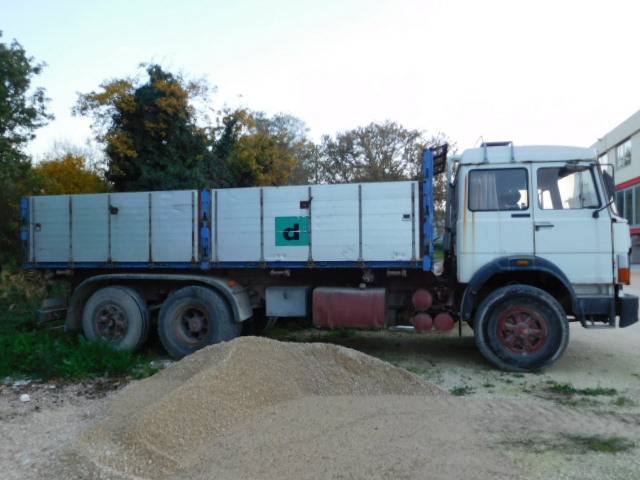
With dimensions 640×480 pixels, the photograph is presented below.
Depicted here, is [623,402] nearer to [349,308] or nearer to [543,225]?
[543,225]

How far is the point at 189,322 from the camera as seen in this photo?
25.8ft

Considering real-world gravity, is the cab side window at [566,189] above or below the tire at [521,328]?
above

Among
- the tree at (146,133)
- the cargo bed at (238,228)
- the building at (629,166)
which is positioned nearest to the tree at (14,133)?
the tree at (146,133)

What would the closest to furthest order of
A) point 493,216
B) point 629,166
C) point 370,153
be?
point 493,216
point 370,153
point 629,166

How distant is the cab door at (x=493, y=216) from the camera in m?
6.89

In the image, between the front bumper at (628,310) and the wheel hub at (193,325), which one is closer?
the front bumper at (628,310)

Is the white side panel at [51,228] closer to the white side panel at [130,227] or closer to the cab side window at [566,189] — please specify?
the white side panel at [130,227]

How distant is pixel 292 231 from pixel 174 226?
69.8 inches

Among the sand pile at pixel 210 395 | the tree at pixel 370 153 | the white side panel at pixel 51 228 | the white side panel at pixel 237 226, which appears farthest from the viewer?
the tree at pixel 370 153

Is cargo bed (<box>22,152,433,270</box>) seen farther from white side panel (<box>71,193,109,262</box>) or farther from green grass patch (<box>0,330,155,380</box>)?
green grass patch (<box>0,330,155,380</box>)

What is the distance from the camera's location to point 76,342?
27.1ft

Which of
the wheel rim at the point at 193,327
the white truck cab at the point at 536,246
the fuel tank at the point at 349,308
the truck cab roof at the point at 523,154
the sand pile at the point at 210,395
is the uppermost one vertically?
the truck cab roof at the point at 523,154

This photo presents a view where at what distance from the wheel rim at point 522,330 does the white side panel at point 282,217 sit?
8.84 ft

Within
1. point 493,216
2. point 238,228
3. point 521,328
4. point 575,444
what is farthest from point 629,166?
point 575,444
